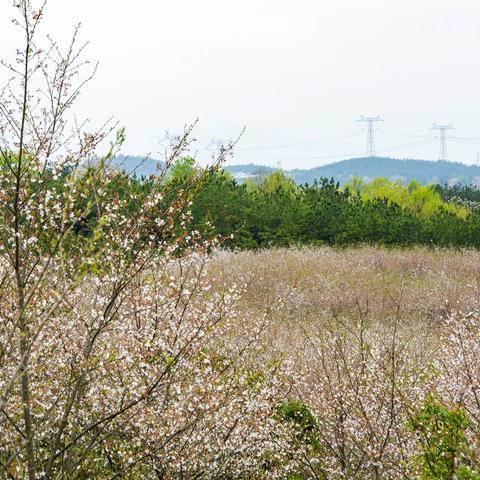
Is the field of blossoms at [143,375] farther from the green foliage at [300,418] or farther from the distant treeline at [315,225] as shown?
the distant treeline at [315,225]

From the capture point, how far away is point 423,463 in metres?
5.13

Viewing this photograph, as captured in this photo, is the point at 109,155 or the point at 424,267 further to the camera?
the point at 424,267

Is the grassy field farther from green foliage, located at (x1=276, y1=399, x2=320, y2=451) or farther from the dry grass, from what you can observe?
green foliage, located at (x1=276, y1=399, x2=320, y2=451)

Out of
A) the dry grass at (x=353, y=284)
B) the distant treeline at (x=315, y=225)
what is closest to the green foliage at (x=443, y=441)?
Answer: the dry grass at (x=353, y=284)

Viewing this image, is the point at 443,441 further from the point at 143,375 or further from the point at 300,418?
the point at 300,418

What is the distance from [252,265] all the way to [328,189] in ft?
42.0

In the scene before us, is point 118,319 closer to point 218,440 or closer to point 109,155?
point 218,440

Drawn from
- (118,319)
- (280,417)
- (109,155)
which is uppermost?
(109,155)

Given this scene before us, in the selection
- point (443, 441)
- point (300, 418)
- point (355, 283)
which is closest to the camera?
point (443, 441)

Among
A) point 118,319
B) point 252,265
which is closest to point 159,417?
point 118,319

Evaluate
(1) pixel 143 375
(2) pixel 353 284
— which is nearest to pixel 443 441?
(1) pixel 143 375

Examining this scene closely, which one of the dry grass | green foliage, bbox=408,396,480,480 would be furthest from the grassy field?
green foliage, bbox=408,396,480,480

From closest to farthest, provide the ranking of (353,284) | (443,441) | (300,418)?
(443,441), (300,418), (353,284)

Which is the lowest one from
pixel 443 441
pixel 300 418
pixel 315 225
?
pixel 300 418
